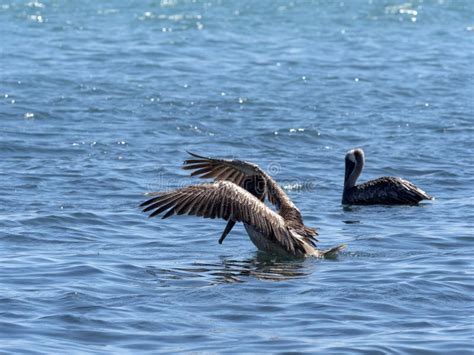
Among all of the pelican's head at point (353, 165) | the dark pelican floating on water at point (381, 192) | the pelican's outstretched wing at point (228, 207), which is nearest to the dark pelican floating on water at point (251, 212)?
the pelican's outstretched wing at point (228, 207)

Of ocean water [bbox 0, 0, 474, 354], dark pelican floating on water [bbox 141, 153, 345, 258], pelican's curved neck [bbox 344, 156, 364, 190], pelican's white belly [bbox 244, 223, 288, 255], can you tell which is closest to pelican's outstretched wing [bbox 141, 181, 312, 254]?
dark pelican floating on water [bbox 141, 153, 345, 258]

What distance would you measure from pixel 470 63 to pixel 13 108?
10.1 m

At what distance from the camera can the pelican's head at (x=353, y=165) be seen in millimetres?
13664

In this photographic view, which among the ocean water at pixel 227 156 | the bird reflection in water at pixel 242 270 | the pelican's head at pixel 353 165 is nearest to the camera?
the ocean water at pixel 227 156

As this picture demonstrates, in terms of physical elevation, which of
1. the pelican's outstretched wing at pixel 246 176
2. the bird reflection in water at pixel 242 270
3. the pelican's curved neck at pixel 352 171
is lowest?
the bird reflection in water at pixel 242 270

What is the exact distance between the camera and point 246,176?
11.1m

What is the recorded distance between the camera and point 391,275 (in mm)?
9266

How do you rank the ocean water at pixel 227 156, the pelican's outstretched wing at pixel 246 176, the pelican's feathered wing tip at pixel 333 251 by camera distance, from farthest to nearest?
the pelican's outstretched wing at pixel 246 176, the pelican's feathered wing tip at pixel 333 251, the ocean water at pixel 227 156

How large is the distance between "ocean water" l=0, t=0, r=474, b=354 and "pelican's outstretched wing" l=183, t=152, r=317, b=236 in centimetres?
53

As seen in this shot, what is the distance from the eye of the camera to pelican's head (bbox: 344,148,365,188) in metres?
13.7

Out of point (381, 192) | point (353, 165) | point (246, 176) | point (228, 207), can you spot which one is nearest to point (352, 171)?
point (353, 165)

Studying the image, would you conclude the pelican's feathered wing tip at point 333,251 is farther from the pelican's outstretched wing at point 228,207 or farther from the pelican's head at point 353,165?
the pelican's head at point 353,165

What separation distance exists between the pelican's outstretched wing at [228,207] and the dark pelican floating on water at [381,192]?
325 cm

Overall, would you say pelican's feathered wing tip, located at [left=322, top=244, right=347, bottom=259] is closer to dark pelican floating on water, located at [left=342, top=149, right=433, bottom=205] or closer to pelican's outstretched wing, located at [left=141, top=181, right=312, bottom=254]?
pelican's outstretched wing, located at [left=141, top=181, right=312, bottom=254]
